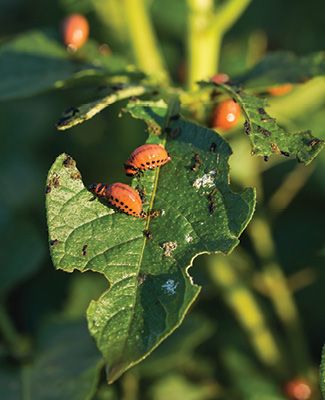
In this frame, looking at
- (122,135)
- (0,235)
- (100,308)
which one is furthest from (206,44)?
(100,308)

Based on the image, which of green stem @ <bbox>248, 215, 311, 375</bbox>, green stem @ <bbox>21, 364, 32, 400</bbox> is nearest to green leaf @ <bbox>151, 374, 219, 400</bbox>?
green stem @ <bbox>248, 215, 311, 375</bbox>

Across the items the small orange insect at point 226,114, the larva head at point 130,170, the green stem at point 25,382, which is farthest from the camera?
the green stem at point 25,382

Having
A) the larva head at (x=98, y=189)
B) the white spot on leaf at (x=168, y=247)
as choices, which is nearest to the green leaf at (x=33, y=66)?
the larva head at (x=98, y=189)

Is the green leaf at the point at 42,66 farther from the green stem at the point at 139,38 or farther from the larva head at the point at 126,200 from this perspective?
the larva head at the point at 126,200

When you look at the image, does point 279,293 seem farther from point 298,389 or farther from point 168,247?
point 168,247

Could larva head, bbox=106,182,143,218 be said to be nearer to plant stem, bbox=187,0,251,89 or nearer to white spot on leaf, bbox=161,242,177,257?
white spot on leaf, bbox=161,242,177,257
